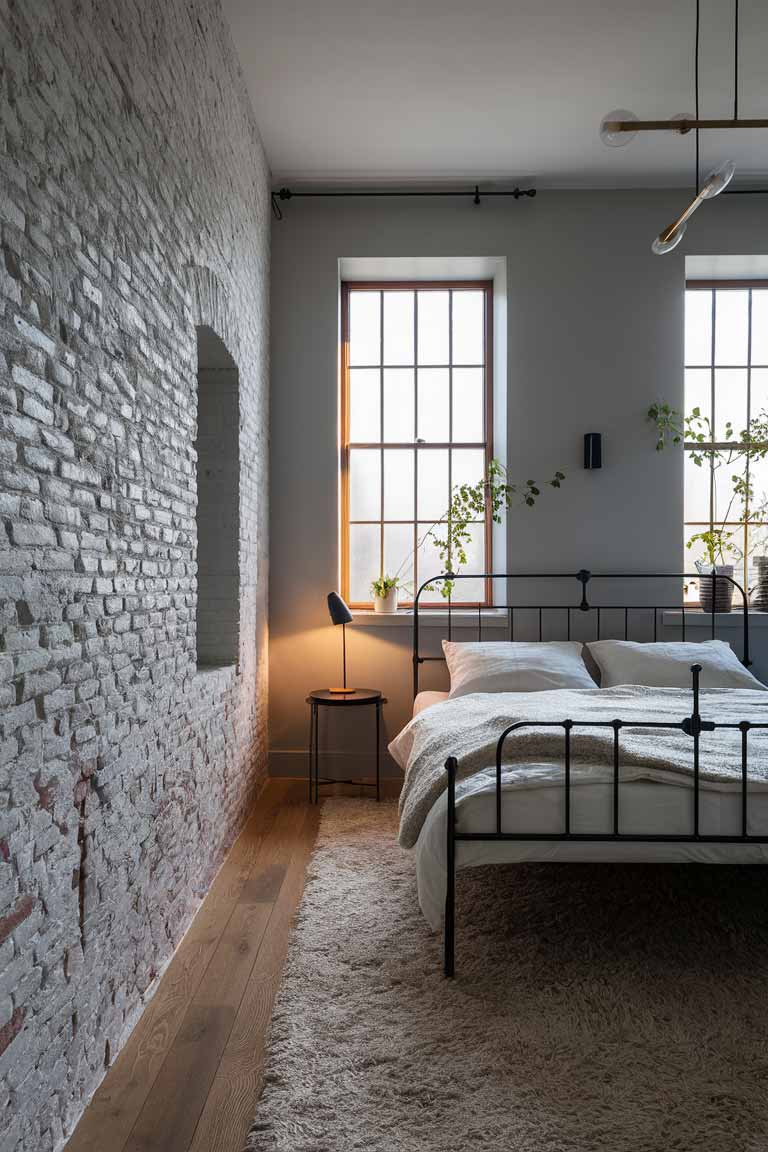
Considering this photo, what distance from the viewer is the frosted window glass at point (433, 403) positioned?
5.45 meters

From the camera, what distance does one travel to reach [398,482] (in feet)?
17.8

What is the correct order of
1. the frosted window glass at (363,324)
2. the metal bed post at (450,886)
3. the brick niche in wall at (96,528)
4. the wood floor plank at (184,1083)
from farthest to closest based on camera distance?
the frosted window glass at (363,324)
the metal bed post at (450,886)
the wood floor plank at (184,1083)
the brick niche in wall at (96,528)

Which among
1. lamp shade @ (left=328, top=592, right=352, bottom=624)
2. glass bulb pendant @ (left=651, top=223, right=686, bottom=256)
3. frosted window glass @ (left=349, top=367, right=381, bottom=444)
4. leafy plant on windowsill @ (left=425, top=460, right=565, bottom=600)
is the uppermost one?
glass bulb pendant @ (left=651, top=223, right=686, bottom=256)

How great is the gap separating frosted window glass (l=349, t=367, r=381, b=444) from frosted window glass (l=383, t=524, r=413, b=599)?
58cm

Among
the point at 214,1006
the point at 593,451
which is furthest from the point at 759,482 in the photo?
the point at 214,1006

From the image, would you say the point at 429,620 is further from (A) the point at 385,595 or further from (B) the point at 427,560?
(B) the point at 427,560

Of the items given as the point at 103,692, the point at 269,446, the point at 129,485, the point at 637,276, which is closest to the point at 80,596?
the point at 103,692

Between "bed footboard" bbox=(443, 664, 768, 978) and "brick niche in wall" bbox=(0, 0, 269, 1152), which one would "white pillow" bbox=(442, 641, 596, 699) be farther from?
"bed footboard" bbox=(443, 664, 768, 978)

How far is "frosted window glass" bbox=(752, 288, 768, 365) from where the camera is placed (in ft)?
17.8

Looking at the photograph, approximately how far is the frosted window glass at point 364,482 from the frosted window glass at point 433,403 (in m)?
0.34

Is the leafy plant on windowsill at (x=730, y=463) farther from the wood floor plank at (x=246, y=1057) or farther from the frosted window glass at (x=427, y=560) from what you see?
the wood floor plank at (x=246, y=1057)

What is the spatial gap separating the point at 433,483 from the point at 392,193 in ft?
5.57

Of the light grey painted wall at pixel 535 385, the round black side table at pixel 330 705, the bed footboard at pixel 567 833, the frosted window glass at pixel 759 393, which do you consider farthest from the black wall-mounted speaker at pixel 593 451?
the bed footboard at pixel 567 833

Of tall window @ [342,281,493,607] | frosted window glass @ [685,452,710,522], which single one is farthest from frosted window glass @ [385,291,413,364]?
frosted window glass @ [685,452,710,522]
